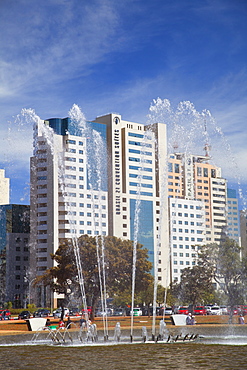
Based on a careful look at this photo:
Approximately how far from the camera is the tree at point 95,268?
286ft

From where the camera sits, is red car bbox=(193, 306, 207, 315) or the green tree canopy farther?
red car bbox=(193, 306, 207, 315)

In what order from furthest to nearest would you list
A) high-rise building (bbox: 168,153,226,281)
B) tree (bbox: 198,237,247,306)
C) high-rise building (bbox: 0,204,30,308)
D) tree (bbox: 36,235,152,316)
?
1. high-rise building (bbox: 168,153,226,281)
2. high-rise building (bbox: 0,204,30,308)
3. tree (bbox: 198,237,247,306)
4. tree (bbox: 36,235,152,316)

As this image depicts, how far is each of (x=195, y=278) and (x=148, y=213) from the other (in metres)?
63.5

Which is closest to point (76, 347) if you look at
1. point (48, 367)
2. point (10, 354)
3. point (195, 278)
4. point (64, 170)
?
point (10, 354)

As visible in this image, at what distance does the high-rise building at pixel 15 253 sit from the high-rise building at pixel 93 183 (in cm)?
1419

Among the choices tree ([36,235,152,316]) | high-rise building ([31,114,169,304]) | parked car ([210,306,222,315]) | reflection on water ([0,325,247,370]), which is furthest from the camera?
high-rise building ([31,114,169,304])

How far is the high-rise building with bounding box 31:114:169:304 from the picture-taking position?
514 ft

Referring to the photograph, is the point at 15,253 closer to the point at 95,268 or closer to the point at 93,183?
the point at 93,183

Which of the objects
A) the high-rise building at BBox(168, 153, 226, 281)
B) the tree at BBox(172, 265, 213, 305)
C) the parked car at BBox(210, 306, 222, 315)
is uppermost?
the high-rise building at BBox(168, 153, 226, 281)

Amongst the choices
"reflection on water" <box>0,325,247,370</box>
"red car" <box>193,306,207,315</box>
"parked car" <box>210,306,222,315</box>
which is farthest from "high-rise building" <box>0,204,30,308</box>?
"reflection on water" <box>0,325,247,370</box>

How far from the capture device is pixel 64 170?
158 meters

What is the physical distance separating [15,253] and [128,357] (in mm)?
149991

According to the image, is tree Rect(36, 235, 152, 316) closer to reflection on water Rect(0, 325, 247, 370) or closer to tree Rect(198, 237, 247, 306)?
tree Rect(198, 237, 247, 306)

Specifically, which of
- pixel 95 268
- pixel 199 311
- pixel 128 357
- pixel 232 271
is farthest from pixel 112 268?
pixel 128 357
